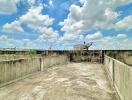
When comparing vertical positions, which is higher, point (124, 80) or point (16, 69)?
point (124, 80)

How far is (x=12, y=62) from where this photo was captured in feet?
40.8

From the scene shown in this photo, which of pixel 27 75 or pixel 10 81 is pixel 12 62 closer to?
pixel 10 81

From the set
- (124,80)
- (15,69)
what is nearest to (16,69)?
(15,69)

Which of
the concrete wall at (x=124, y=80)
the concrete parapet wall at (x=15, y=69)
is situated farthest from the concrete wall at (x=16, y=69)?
the concrete wall at (x=124, y=80)

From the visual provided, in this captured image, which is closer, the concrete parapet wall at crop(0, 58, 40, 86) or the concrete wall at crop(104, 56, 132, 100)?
the concrete wall at crop(104, 56, 132, 100)

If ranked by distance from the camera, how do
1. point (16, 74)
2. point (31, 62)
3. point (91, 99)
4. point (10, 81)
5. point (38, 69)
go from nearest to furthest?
point (91, 99), point (10, 81), point (16, 74), point (31, 62), point (38, 69)

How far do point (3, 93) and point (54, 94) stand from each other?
2.56m

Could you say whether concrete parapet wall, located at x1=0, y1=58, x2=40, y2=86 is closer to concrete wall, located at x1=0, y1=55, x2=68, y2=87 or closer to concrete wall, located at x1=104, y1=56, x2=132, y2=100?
concrete wall, located at x1=0, y1=55, x2=68, y2=87

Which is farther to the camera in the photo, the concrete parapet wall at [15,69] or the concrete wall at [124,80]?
the concrete parapet wall at [15,69]

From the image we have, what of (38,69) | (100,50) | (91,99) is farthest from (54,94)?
(100,50)

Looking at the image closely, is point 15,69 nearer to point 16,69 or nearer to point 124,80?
point 16,69

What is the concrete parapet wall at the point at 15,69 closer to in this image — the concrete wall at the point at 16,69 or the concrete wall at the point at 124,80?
Result: the concrete wall at the point at 16,69

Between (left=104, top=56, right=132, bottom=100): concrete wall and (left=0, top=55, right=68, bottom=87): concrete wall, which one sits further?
(left=0, top=55, right=68, bottom=87): concrete wall

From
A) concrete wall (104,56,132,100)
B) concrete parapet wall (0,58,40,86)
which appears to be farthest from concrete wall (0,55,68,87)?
concrete wall (104,56,132,100)
